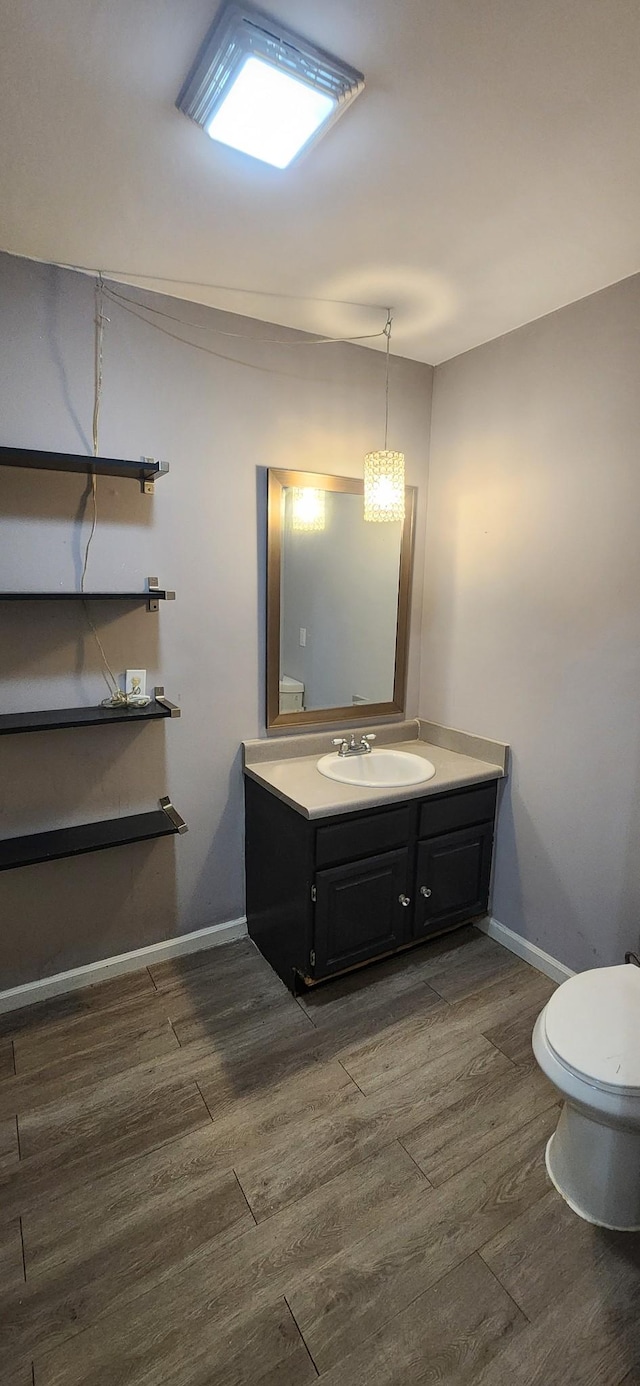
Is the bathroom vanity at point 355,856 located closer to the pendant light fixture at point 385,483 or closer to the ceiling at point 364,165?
the pendant light fixture at point 385,483

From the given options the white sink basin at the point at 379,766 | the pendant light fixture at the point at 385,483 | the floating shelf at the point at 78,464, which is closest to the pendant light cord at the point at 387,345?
the pendant light fixture at the point at 385,483

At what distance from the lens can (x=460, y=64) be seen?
1052 mm

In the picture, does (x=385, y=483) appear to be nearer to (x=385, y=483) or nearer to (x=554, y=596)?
(x=385, y=483)

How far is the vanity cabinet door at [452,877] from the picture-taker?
2164 mm

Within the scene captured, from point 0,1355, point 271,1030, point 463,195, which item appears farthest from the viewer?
point 271,1030

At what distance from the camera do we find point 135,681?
1988mm

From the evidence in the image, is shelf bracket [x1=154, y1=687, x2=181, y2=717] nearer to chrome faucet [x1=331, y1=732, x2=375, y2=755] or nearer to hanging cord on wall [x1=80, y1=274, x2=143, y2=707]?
hanging cord on wall [x1=80, y1=274, x2=143, y2=707]

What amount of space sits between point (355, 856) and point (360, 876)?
8 centimetres

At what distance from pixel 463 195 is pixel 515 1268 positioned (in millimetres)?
2454

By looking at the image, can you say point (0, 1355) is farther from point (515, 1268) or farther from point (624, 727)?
point (624, 727)

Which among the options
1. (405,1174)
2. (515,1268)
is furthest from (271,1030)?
(515,1268)

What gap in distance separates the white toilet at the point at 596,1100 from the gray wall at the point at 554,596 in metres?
0.56

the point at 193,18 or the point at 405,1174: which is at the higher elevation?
the point at 193,18

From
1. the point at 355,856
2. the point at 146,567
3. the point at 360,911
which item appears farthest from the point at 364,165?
the point at 360,911
